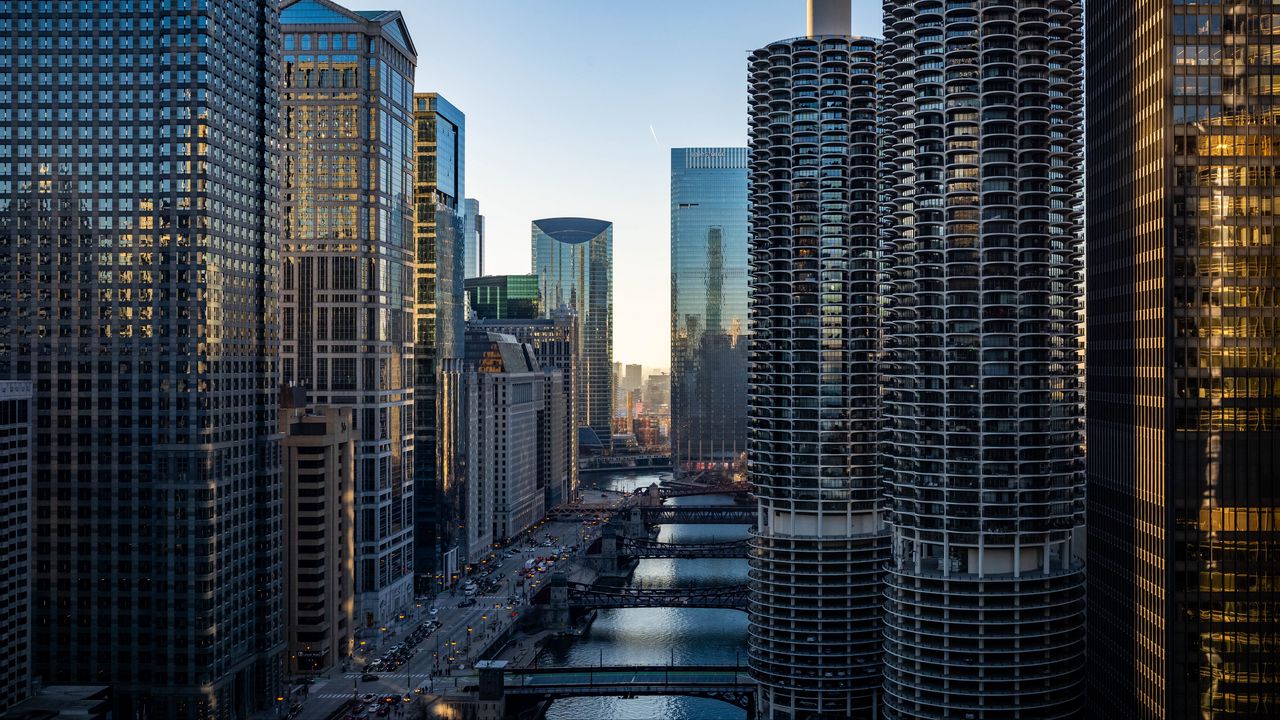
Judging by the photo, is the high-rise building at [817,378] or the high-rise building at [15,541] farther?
the high-rise building at [817,378]

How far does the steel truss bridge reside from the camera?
162 metres

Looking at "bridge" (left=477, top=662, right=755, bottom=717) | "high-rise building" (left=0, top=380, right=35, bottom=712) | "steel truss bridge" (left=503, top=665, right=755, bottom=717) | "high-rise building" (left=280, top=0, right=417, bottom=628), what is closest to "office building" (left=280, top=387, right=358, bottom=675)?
"high-rise building" (left=280, top=0, right=417, bottom=628)

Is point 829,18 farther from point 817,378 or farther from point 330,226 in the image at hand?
point 330,226

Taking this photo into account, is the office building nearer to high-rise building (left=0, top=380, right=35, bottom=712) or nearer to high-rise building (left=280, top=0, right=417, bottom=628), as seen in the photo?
high-rise building (left=280, top=0, right=417, bottom=628)

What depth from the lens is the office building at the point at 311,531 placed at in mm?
165875

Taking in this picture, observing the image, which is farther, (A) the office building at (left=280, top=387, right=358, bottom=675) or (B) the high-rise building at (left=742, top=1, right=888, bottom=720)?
(A) the office building at (left=280, top=387, right=358, bottom=675)

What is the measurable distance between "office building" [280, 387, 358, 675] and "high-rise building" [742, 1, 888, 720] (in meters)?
61.2

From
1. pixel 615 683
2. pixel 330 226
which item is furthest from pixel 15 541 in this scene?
pixel 330 226

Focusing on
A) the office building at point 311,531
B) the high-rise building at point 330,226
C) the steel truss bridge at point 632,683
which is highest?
the high-rise building at point 330,226

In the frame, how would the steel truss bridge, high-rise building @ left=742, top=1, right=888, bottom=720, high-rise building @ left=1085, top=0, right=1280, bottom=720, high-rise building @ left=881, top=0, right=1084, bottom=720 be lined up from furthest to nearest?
the steel truss bridge, high-rise building @ left=742, top=1, right=888, bottom=720, high-rise building @ left=881, top=0, right=1084, bottom=720, high-rise building @ left=1085, top=0, right=1280, bottom=720

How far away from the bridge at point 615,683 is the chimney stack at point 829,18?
86072 mm

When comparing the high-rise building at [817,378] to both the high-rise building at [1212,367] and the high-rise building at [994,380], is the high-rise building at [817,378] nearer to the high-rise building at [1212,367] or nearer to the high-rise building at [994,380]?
the high-rise building at [994,380]

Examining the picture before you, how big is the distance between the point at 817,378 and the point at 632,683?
49.8 metres

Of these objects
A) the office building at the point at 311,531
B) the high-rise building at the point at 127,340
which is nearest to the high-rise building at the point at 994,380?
the high-rise building at the point at 127,340
